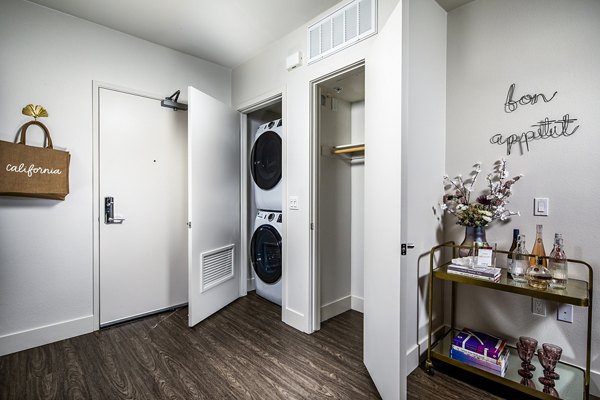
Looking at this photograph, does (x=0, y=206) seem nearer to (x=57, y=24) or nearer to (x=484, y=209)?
(x=57, y=24)

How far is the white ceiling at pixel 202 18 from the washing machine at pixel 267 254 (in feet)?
5.53

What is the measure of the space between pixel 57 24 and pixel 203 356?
8.89ft

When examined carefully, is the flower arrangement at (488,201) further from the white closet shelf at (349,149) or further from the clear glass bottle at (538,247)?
the white closet shelf at (349,149)

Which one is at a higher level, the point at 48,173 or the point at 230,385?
the point at 48,173

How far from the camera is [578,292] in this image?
4.58ft

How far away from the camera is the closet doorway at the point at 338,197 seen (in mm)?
2299

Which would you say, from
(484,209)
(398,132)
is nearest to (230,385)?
(398,132)

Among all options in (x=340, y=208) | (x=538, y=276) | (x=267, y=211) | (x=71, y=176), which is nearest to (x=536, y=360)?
(x=538, y=276)

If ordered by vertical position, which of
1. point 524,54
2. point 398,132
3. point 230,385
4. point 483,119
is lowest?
point 230,385

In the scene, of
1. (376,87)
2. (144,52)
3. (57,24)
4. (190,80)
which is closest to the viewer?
(376,87)

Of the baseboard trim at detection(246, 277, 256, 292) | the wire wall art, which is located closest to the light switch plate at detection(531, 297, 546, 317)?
the wire wall art

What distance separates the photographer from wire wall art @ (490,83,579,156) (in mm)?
1628

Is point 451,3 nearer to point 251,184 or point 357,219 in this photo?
point 357,219

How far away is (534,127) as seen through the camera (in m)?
1.74
